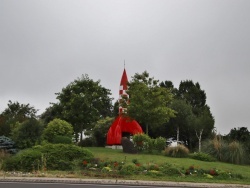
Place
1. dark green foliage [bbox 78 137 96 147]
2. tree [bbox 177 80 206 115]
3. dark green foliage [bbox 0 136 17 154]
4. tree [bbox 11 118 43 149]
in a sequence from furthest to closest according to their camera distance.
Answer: tree [bbox 177 80 206 115] → dark green foliage [bbox 78 137 96 147] → tree [bbox 11 118 43 149] → dark green foliage [bbox 0 136 17 154]

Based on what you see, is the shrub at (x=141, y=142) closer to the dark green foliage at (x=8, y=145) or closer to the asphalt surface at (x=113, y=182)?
the dark green foliage at (x=8, y=145)

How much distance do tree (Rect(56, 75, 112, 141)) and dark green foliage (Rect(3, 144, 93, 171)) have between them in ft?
63.4

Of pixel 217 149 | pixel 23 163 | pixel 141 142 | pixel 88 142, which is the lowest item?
pixel 23 163

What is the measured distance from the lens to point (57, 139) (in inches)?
915

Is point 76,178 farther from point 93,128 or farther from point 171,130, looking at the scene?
point 171,130

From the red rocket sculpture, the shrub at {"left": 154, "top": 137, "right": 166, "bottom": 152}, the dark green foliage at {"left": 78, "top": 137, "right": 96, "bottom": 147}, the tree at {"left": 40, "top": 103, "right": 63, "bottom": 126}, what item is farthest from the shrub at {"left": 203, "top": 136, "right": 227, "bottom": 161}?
the tree at {"left": 40, "top": 103, "right": 63, "bottom": 126}

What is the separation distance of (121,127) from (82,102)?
7.39 meters

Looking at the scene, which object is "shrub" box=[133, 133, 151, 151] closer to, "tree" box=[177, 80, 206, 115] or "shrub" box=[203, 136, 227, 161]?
"shrub" box=[203, 136, 227, 161]

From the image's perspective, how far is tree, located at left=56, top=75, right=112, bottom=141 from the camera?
38125mm

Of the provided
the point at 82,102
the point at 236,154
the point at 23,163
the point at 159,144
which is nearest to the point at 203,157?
the point at 236,154

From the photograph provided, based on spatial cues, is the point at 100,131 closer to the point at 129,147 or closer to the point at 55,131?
the point at 55,131

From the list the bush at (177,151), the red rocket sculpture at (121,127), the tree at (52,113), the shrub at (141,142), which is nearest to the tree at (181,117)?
the red rocket sculpture at (121,127)

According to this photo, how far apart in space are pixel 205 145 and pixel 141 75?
32.9 ft

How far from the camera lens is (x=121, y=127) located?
32.5 metres
